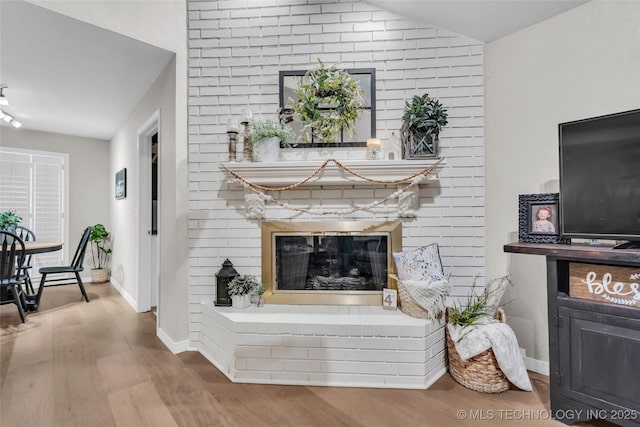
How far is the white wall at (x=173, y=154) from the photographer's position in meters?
2.34

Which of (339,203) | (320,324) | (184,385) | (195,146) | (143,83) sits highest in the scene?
(143,83)

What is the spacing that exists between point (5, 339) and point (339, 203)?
318 cm

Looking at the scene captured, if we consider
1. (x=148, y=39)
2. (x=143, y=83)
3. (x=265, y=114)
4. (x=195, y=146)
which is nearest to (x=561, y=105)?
(x=265, y=114)

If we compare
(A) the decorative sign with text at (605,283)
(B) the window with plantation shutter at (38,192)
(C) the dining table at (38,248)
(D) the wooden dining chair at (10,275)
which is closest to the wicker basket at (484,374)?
(A) the decorative sign with text at (605,283)

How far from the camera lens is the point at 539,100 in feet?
6.95

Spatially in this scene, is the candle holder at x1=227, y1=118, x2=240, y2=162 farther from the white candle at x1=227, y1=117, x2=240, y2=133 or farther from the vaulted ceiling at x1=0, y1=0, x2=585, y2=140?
the vaulted ceiling at x1=0, y1=0, x2=585, y2=140

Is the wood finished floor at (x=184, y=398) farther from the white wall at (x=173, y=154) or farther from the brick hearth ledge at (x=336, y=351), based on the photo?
the white wall at (x=173, y=154)

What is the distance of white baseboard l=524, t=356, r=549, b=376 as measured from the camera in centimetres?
A: 208

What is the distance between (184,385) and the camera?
77.0 inches

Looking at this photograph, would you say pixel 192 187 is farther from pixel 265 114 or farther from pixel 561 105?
pixel 561 105

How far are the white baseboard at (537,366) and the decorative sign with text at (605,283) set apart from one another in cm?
82

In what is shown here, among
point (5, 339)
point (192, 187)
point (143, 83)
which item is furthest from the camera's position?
point (143, 83)

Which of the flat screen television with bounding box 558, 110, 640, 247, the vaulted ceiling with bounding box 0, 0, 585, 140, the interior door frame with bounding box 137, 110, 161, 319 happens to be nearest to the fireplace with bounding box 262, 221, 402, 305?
the flat screen television with bounding box 558, 110, 640, 247

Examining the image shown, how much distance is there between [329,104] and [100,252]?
476 centimetres
